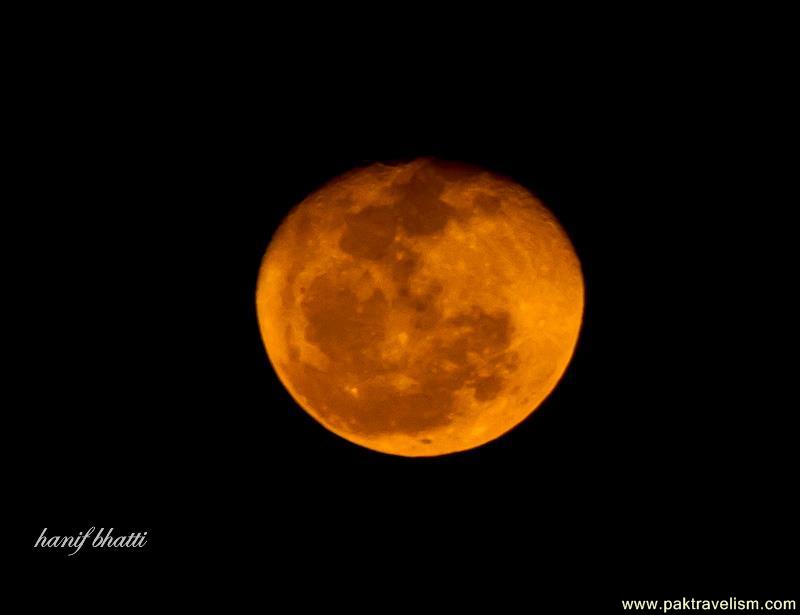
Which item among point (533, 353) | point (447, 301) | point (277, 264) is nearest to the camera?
point (447, 301)

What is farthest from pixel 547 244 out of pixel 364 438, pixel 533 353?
pixel 364 438

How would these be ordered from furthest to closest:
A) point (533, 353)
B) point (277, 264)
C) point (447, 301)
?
point (277, 264)
point (533, 353)
point (447, 301)

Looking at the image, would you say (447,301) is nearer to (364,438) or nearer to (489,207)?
(489,207)

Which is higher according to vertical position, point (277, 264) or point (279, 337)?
point (277, 264)

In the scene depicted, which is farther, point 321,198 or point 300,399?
point 300,399

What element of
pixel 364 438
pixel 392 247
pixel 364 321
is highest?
pixel 392 247

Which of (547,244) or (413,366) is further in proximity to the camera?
(547,244)

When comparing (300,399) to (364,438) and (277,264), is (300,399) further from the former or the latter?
(277,264)

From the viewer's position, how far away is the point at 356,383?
2910 millimetres

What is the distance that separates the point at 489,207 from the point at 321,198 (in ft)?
3.12

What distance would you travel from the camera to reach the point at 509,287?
9.22ft

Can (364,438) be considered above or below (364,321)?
below

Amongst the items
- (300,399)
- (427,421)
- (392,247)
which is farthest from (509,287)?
(300,399)

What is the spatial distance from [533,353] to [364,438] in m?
1.09
